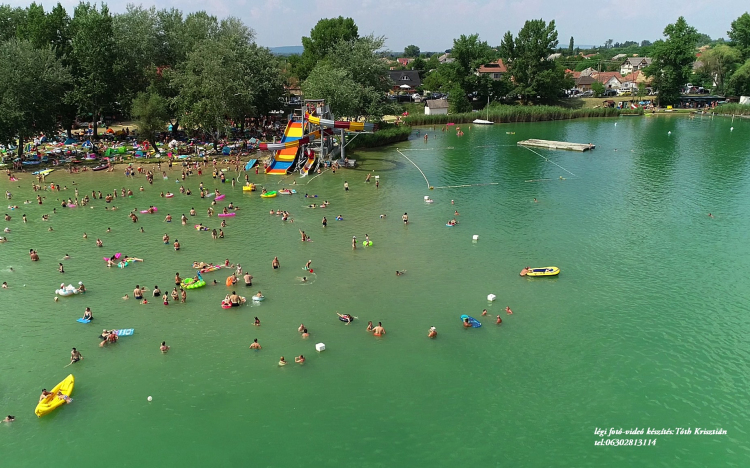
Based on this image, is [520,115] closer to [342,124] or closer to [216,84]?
[342,124]

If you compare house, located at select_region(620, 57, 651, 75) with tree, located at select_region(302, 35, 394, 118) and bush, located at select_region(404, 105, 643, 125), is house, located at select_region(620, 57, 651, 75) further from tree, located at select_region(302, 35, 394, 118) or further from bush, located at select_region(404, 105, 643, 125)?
tree, located at select_region(302, 35, 394, 118)

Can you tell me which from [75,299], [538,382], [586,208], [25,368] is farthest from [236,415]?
[586,208]

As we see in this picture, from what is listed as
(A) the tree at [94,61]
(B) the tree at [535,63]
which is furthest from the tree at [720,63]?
(A) the tree at [94,61]

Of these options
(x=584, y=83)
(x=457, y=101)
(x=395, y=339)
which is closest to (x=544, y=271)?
(x=395, y=339)

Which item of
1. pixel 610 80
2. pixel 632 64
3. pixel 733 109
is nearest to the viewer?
Result: pixel 733 109

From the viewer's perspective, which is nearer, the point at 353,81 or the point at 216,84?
the point at 216,84

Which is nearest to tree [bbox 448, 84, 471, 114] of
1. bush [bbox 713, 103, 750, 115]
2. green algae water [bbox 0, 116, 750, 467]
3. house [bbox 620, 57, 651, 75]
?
bush [bbox 713, 103, 750, 115]

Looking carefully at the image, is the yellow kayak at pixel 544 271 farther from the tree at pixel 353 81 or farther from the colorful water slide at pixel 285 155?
the tree at pixel 353 81

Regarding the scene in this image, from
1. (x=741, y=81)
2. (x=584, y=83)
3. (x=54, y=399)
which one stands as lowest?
(x=54, y=399)

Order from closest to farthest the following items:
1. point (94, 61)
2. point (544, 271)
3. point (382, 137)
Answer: point (544, 271)
point (94, 61)
point (382, 137)

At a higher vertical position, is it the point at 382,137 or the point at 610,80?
the point at 610,80
